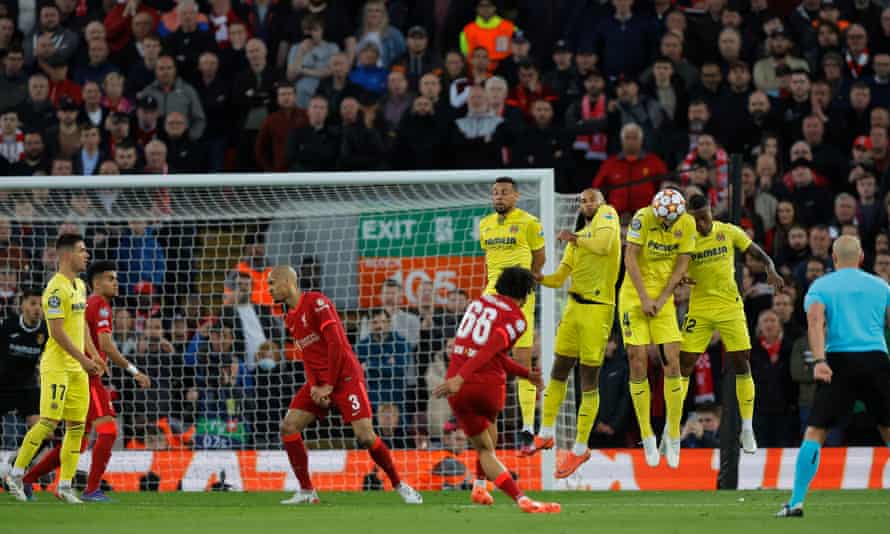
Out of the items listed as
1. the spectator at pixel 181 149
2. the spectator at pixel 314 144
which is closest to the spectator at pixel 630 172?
the spectator at pixel 314 144

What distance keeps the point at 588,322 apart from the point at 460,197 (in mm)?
3556

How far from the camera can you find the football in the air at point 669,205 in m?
14.7

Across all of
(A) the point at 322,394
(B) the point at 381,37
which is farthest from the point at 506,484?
(B) the point at 381,37

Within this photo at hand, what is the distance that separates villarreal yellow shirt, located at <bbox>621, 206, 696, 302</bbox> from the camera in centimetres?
1492

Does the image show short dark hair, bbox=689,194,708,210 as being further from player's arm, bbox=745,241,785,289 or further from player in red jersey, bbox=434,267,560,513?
player in red jersey, bbox=434,267,560,513

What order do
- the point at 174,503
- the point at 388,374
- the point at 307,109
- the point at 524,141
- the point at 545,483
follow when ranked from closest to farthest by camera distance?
the point at 174,503 < the point at 545,483 < the point at 388,374 < the point at 524,141 < the point at 307,109

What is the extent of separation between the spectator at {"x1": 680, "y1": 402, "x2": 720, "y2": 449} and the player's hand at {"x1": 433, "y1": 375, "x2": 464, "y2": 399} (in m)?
6.54

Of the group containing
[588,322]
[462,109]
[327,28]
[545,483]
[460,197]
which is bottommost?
[545,483]

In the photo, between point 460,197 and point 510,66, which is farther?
point 510,66

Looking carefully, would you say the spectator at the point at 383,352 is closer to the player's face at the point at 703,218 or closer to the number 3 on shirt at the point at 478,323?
the player's face at the point at 703,218

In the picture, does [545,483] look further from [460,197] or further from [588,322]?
[460,197]

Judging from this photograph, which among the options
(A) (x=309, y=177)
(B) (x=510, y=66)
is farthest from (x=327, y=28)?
(A) (x=309, y=177)

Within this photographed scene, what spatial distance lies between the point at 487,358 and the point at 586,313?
12.0 ft

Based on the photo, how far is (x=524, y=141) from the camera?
19891mm
